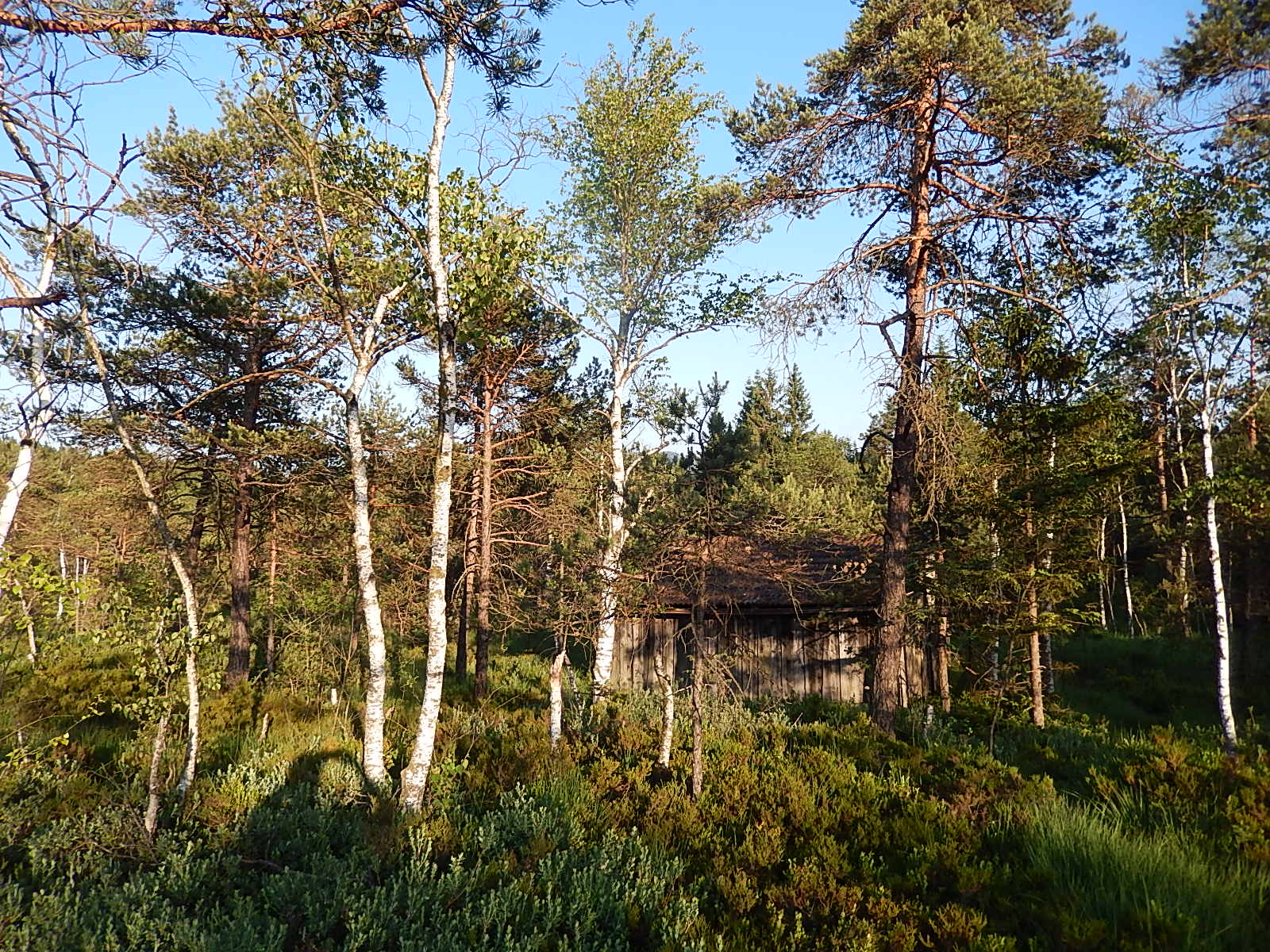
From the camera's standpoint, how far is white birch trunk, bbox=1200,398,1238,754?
29.7 ft

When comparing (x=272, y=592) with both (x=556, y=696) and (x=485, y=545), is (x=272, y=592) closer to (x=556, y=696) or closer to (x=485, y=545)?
(x=485, y=545)

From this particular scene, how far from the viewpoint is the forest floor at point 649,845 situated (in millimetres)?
5047

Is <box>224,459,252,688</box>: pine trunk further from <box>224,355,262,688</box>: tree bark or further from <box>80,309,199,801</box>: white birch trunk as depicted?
<box>80,309,199,801</box>: white birch trunk

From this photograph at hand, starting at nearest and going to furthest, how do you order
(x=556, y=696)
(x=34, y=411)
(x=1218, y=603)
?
(x=34, y=411) → (x=1218, y=603) → (x=556, y=696)

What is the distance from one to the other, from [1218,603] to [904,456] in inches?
185

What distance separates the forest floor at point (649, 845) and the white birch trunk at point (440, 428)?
1140 millimetres

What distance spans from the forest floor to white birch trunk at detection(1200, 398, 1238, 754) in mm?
482

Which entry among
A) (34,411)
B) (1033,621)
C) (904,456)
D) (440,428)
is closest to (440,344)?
(440,428)

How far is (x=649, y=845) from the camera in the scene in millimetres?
6773

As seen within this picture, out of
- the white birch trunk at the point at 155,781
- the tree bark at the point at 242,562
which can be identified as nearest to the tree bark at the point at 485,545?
the tree bark at the point at 242,562

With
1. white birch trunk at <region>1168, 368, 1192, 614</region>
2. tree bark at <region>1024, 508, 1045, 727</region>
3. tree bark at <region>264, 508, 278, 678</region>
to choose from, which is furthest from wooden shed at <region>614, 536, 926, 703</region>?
tree bark at <region>264, 508, 278, 678</region>

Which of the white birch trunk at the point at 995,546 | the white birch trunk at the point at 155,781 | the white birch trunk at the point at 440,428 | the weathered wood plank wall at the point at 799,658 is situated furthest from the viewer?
the weathered wood plank wall at the point at 799,658

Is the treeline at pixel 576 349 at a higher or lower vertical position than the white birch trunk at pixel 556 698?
higher

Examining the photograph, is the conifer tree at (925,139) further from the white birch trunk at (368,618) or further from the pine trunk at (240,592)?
the pine trunk at (240,592)
